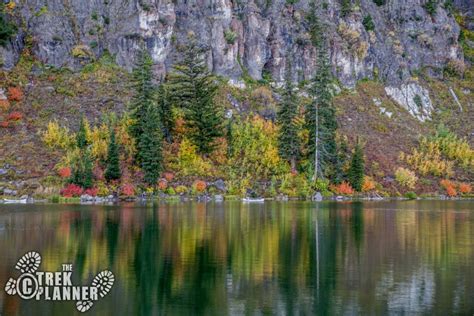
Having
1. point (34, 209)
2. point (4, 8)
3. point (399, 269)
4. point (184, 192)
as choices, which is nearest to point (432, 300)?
point (399, 269)

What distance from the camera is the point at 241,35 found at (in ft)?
317

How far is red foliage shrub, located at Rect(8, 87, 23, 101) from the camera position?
79.9m

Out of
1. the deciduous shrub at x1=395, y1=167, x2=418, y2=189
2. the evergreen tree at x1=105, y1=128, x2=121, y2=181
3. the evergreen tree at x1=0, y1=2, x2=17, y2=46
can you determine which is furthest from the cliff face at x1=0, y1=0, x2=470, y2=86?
the deciduous shrub at x1=395, y1=167, x2=418, y2=189

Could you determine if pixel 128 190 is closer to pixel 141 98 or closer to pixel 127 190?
pixel 127 190

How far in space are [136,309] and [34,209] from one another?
1370 inches

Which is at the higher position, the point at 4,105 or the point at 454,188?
the point at 4,105

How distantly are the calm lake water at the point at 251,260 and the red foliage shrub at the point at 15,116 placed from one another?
96.7 feet

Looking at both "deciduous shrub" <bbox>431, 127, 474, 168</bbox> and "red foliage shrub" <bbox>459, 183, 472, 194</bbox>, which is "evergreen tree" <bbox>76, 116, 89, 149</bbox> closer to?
"red foliage shrub" <bbox>459, 183, 472, 194</bbox>

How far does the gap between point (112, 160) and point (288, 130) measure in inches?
872

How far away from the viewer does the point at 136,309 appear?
21344mm

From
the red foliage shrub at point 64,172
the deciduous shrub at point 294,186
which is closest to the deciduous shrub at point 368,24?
the deciduous shrub at point 294,186

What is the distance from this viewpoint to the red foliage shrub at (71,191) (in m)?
65.1

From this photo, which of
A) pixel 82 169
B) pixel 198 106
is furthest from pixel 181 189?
pixel 198 106

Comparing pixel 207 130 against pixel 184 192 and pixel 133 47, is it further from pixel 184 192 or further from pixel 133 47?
pixel 133 47
